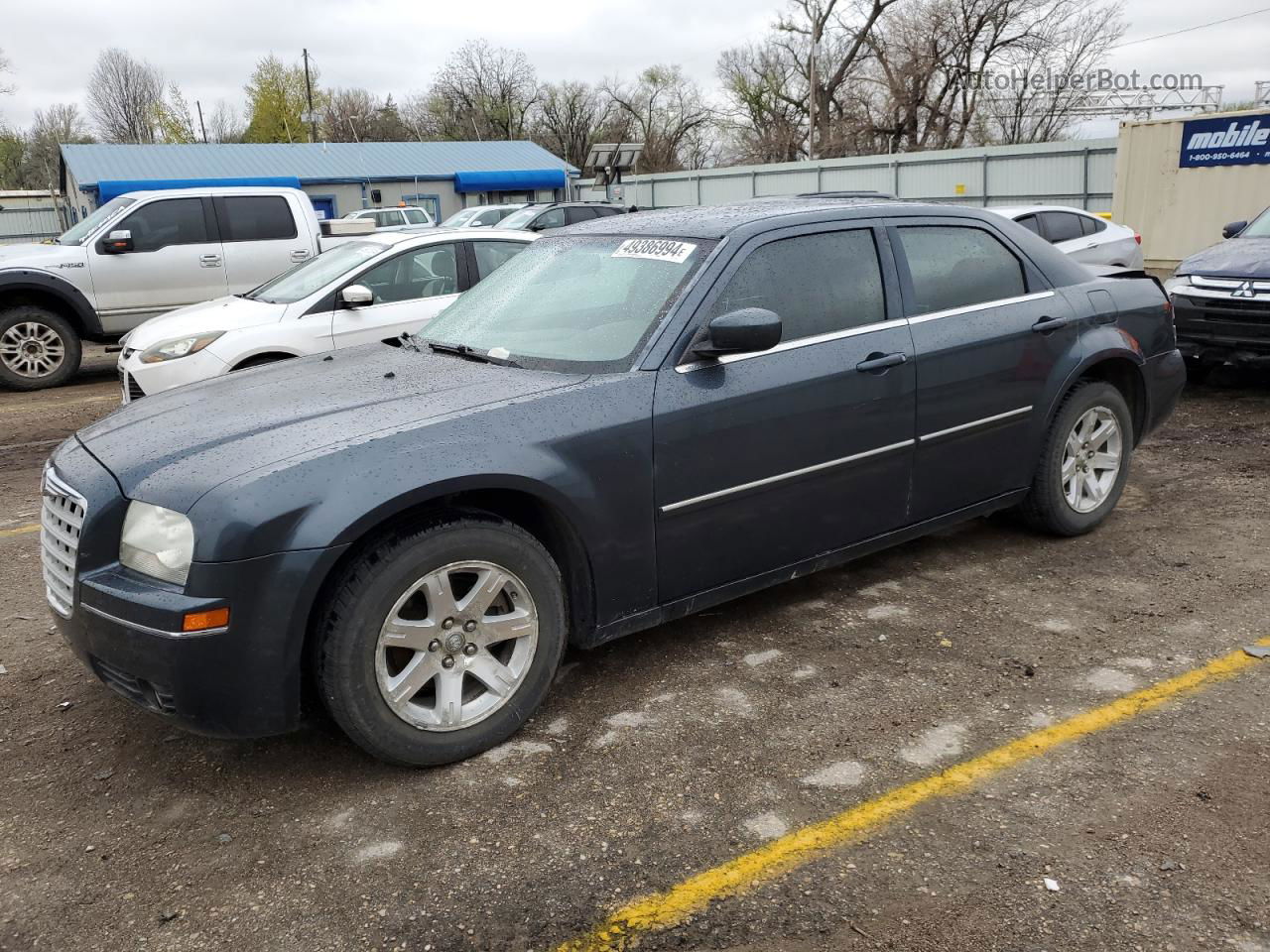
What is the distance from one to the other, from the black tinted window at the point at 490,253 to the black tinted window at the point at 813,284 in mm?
4181

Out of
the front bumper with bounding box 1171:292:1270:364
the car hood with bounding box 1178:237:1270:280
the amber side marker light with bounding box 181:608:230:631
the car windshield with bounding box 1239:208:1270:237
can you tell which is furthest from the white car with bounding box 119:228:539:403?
the car windshield with bounding box 1239:208:1270:237

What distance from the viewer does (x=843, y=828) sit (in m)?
2.87

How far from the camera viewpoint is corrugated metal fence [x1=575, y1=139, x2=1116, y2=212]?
888 inches

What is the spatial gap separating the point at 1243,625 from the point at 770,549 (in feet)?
6.16

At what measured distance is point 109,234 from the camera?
11000 mm

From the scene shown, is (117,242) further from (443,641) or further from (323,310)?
(443,641)

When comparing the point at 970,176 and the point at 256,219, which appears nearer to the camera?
the point at 256,219

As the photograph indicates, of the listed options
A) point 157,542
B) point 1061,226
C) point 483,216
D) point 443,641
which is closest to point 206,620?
point 157,542

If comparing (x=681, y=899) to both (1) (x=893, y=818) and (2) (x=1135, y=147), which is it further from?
(2) (x=1135, y=147)

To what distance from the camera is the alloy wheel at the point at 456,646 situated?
10.3 feet

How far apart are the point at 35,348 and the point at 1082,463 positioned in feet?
33.9

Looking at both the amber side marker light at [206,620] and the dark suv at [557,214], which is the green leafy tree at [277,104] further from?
the amber side marker light at [206,620]

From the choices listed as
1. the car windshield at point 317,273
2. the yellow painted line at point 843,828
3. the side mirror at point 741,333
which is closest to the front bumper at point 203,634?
the yellow painted line at point 843,828

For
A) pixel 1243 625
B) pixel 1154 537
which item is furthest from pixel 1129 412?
pixel 1243 625
